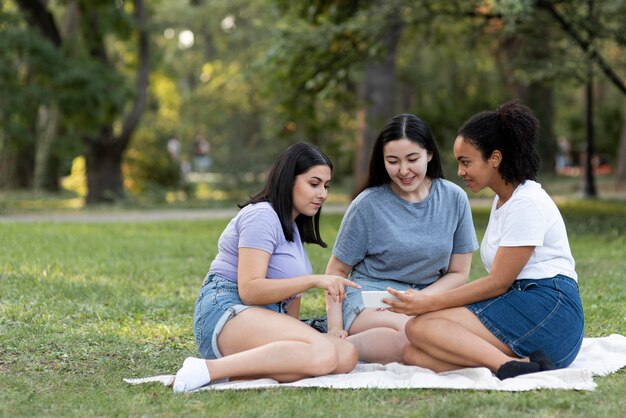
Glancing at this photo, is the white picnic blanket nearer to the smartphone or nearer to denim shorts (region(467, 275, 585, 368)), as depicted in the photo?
denim shorts (region(467, 275, 585, 368))

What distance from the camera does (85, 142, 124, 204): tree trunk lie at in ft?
68.2

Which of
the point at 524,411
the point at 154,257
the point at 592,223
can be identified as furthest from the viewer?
the point at 592,223

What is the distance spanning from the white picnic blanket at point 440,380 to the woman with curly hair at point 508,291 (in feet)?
0.34

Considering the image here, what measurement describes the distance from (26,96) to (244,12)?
13.6m

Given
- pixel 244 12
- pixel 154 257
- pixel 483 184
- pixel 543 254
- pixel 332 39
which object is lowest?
pixel 154 257

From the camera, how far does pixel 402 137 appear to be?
208 inches

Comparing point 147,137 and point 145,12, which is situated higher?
point 145,12

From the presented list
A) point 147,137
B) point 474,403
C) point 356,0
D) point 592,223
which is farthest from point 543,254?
point 147,137

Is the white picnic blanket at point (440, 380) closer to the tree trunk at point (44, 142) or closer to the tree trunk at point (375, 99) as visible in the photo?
the tree trunk at point (375, 99)

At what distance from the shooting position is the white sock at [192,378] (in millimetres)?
4727

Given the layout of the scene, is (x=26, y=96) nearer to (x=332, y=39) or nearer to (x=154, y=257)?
(x=332, y=39)

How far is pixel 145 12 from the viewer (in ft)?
67.7

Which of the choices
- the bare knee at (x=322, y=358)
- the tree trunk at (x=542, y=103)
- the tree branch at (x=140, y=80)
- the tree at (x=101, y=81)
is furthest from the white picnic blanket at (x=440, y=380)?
the tree trunk at (x=542, y=103)

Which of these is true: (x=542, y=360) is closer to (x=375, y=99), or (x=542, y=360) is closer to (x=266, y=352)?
(x=266, y=352)
